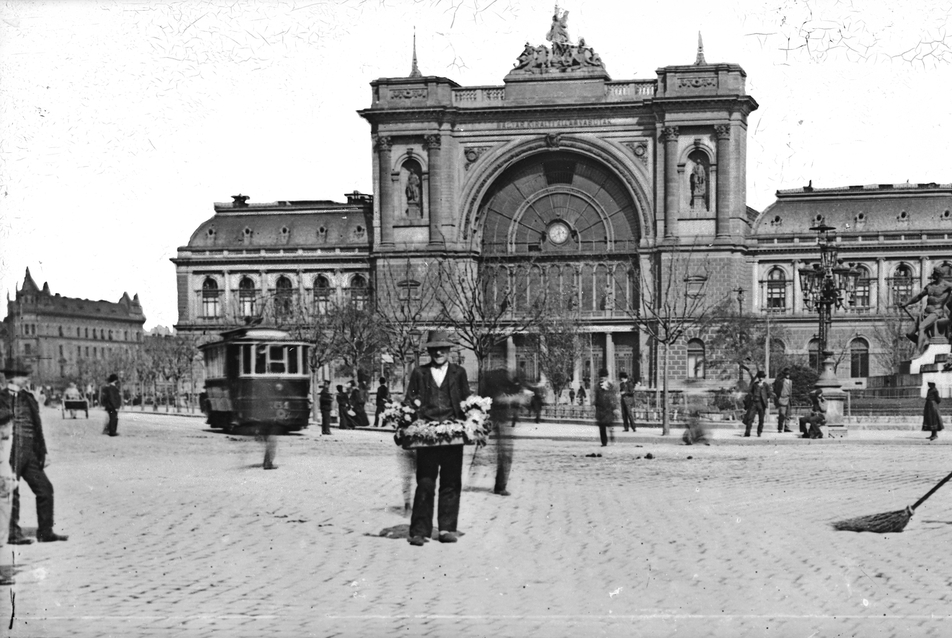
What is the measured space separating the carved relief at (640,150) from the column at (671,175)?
1.43 m

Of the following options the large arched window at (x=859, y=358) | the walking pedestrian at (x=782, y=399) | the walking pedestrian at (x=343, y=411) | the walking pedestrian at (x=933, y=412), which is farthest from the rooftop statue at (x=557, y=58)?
the walking pedestrian at (x=933, y=412)

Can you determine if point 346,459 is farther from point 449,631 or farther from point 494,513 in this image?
point 449,631

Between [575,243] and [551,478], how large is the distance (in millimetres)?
62258

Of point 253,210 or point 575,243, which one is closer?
point 575,243

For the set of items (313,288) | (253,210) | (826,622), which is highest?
(253,210)

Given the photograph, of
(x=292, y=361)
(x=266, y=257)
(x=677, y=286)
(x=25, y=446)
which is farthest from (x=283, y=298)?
(x=25, y=446)

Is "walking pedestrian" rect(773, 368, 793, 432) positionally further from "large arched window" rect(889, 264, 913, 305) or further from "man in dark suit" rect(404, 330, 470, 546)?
"large arched window" rect(889, 264, 913, 305)

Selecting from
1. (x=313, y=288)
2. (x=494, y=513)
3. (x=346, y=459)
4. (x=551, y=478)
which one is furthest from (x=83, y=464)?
(x=313, y=288)

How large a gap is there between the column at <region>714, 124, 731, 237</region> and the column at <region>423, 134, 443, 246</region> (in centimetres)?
1646

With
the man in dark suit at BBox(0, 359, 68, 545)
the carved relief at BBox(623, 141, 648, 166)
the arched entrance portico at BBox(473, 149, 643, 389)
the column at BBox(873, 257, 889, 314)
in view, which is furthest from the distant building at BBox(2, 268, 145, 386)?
the column at BBox(873, 257, 889, 314)

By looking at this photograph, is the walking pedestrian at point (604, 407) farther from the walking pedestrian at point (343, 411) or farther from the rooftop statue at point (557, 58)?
the rooftop statue at point (557, 58)

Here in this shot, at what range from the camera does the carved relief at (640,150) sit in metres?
75.2

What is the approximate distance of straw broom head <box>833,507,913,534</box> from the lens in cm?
1209

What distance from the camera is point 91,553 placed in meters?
11.0
